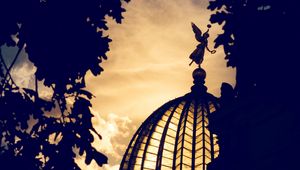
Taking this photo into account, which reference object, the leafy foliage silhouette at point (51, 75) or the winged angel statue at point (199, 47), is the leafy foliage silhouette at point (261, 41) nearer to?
the leafy foliage silhouette at point (51, 75)

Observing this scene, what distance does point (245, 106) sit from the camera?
301 inches

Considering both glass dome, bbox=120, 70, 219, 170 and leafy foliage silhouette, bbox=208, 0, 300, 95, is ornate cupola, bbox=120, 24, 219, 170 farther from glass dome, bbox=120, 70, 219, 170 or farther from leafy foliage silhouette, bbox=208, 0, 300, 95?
leafy foliage silhouette, bbox=208, 0, 300, 95

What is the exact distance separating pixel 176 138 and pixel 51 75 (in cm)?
2276

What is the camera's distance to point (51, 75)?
654 centimetres

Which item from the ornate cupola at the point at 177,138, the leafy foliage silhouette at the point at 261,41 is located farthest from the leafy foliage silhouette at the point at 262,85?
the ornate cupola at the point at 177,138

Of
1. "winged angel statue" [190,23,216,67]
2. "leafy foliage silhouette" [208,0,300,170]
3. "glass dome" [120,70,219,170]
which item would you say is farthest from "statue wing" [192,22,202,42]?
"leafy foliage silhouette" [208,0,300,170]

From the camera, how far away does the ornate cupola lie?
1081 inches

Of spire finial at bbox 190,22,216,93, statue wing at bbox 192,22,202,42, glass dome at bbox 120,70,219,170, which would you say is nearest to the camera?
glass dome at bbox 120,70,219,170

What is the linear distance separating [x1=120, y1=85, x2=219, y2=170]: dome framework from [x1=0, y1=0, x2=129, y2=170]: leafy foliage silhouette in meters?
20.9

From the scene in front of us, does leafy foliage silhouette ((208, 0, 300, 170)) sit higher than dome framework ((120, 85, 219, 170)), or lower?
lower

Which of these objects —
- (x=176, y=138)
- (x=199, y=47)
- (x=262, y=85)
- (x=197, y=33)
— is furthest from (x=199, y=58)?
(x=262, y=85)

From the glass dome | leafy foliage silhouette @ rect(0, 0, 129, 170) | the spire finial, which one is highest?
the spire finial

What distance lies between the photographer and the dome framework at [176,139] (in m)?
27.5

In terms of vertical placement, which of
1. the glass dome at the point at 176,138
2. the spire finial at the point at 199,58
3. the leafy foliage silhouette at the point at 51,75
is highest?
the spire finial at the point at 199,58
